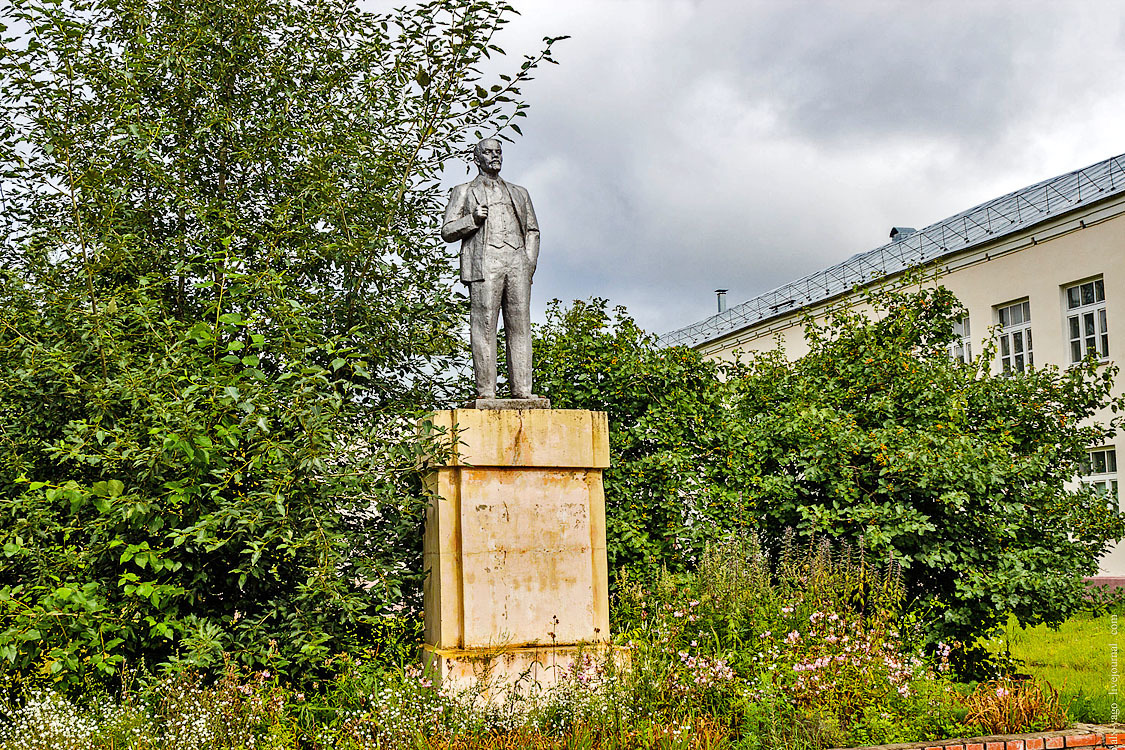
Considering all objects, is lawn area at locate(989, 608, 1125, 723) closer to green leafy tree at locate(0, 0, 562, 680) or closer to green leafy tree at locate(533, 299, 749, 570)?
green leafy tree at locate(533, 299, 749, 570)

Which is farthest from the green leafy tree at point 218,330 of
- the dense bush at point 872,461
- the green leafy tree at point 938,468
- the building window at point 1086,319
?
the building window at point 1086,319

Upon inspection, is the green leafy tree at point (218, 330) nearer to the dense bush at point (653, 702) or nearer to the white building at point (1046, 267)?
the dense bush at point (653, 702)

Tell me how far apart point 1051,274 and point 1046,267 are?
19 centimetres

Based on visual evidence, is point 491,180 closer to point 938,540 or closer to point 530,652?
point 530,652

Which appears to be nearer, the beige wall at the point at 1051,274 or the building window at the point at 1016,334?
the beige wall at the point at 1051,274

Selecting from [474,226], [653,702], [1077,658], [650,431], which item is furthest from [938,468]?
[474,226]

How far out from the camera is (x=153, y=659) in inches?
237

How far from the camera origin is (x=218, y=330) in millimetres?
6062

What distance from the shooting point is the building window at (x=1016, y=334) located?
21.0 metres

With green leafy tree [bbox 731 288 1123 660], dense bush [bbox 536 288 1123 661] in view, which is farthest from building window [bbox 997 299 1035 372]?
dense bush [bbox 536 288 1123 661]

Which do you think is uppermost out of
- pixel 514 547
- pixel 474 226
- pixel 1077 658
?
pixel 474 226

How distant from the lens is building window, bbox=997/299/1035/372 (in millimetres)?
21000

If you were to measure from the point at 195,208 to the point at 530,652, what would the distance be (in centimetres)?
344

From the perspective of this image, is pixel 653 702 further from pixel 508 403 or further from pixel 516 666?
pixel 508 403
